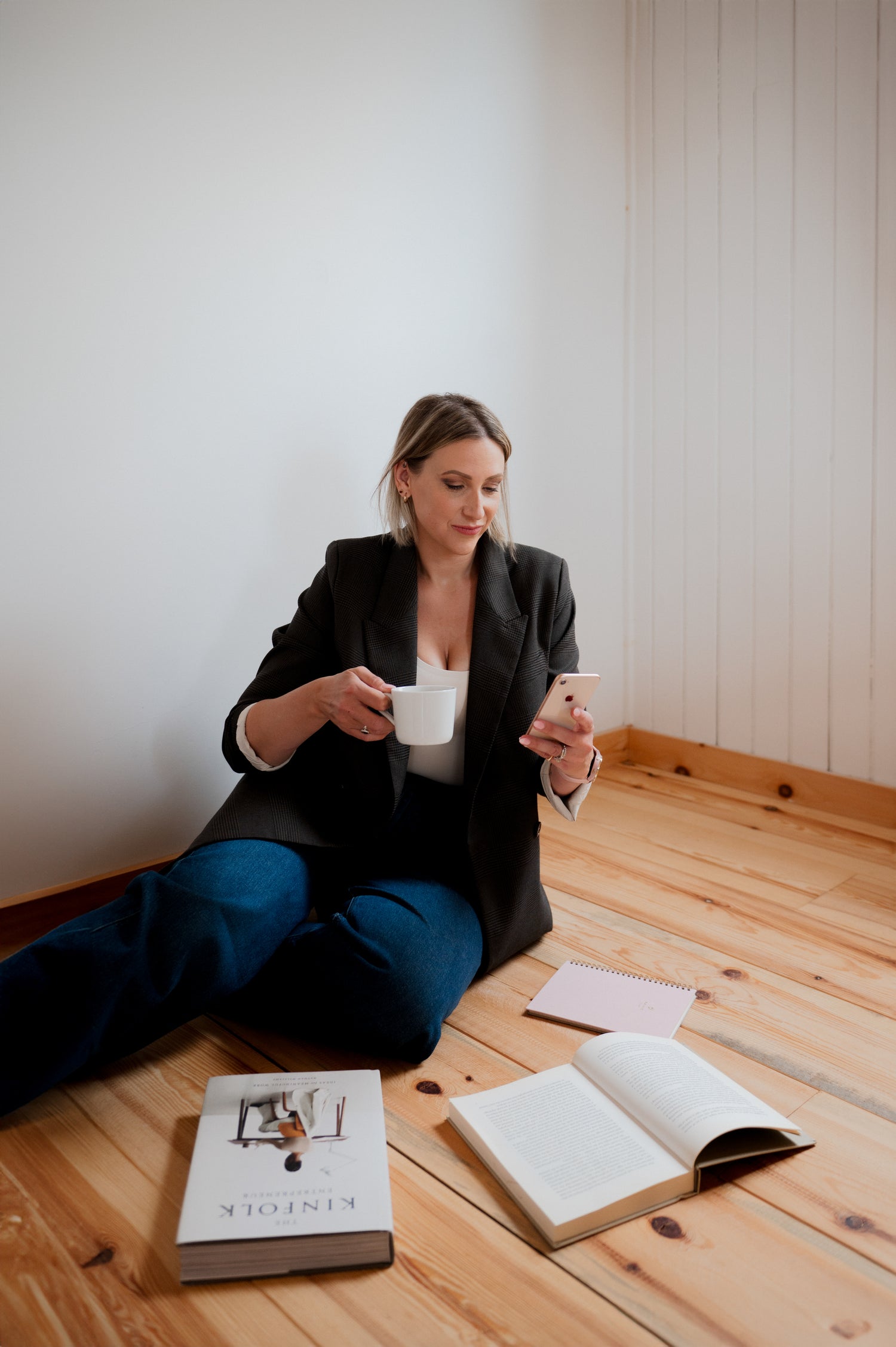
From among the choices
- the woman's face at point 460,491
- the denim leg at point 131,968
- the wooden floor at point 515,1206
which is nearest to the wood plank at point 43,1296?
the wooden floor at point 515,1206

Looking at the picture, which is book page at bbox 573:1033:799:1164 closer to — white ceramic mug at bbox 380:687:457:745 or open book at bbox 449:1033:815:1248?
open book at bbox 449:1033:815:1248

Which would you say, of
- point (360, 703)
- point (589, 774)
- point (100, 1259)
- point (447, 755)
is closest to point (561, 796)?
point (589, 774)

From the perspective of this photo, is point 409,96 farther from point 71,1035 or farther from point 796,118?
point 71,1035

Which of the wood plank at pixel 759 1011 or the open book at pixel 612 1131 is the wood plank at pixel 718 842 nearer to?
the wood plank at pixel 759 1011

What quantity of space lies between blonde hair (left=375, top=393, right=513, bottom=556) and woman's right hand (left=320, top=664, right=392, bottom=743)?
1.18ft

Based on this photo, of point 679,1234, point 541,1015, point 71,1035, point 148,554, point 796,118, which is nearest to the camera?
point 679,1234

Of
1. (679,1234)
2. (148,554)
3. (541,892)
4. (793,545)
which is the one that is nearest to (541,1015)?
(541,892)

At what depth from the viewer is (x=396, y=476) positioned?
1.66m

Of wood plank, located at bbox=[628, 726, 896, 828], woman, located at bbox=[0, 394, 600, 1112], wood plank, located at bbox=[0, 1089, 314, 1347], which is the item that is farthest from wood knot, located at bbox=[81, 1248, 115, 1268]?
wood plank, located at bbox=[628, 726, 896, 828]

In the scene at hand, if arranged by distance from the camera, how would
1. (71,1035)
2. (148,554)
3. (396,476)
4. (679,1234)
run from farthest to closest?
(148,554) → (396,476) → (71,1035) → (679,1234)

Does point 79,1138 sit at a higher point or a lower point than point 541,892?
lower

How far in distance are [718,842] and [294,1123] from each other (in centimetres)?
142

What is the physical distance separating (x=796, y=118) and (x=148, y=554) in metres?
1.88

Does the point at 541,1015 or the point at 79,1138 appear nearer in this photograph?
the point at 79,1138
